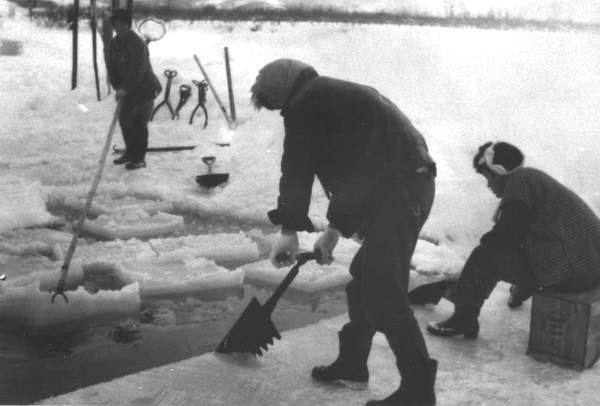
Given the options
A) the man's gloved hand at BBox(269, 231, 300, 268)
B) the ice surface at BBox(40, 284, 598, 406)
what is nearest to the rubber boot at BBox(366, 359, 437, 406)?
the ice surface at BBox(40, 284, 598, 406)

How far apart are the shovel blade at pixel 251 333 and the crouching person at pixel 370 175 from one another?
73 centimetres

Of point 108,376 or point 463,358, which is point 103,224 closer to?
point 108,376

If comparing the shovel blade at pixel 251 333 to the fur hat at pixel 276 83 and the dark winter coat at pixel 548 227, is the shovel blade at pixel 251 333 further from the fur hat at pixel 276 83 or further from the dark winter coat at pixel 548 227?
the dark winter coat at pixel 548 227

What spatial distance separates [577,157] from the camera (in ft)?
35.1

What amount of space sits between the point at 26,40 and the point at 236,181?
16.7 meters

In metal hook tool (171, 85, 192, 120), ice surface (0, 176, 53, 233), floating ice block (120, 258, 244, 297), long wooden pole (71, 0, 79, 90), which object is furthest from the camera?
long wooden pole (71, 0, 79, 90)

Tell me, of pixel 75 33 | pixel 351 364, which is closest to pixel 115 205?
pixel 351 364

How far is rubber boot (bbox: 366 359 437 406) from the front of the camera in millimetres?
3195

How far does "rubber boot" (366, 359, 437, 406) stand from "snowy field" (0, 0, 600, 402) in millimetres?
2124

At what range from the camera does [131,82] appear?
942 centimetres

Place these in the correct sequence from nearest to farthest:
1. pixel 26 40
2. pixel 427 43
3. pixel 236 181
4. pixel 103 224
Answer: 1. pixel 103 224
2. pixel 236 181
3. pixel 427 43
4. pixel 26 40

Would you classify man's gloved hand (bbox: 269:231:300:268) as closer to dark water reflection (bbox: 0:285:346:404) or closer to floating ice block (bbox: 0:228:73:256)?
dark water reflection (bbox: 0:285:346:404)

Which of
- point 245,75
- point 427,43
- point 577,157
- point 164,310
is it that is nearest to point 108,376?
point 164,310

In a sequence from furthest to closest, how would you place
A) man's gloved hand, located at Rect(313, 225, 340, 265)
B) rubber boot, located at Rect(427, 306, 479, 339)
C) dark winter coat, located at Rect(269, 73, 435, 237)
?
rubber boot, located at Rect(427, 306, 479, 339) → man's gloved hand, located at Rect(313, 225, 340, 265) → dark winter coat, located at Rect(269, 73, 435, 237)
